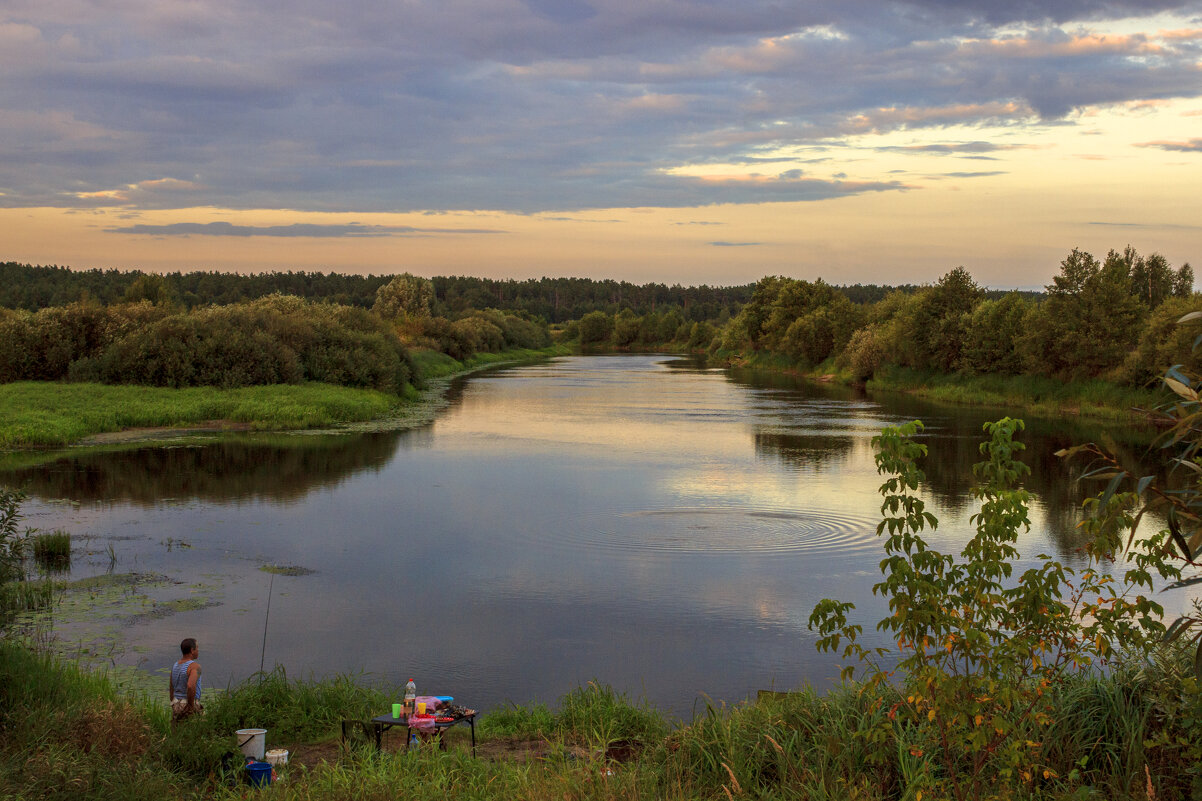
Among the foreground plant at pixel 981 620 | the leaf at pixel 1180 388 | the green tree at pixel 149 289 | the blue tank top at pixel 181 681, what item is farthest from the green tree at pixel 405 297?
the leaf at pixel 1180 388

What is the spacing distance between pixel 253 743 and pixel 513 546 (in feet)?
32.9

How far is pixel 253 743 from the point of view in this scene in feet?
27.1

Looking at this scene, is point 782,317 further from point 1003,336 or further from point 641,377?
point 1003,336

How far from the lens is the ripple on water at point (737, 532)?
17984 millimetres

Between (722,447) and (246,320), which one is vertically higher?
(246,320)

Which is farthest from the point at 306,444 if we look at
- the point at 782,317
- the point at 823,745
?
the point at 782,317

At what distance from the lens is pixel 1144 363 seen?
131ft

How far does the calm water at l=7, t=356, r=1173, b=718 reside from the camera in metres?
12.0

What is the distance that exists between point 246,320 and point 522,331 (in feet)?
285

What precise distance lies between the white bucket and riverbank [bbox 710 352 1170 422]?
3188 centimetres

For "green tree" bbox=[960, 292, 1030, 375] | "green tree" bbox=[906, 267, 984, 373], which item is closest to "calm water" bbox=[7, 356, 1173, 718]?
"green tree" bbox=[960, 292, 1030, 375]

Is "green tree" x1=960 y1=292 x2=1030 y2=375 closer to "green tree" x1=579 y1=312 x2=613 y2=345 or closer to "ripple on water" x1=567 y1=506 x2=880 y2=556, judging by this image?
"ripple on water" x1=567 y1=506 x2=880 y2=556

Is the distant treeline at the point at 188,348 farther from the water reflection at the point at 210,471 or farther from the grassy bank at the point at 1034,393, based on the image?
the grassy bank at the point at 1034,393

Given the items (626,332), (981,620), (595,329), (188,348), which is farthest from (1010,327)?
(595,329)
